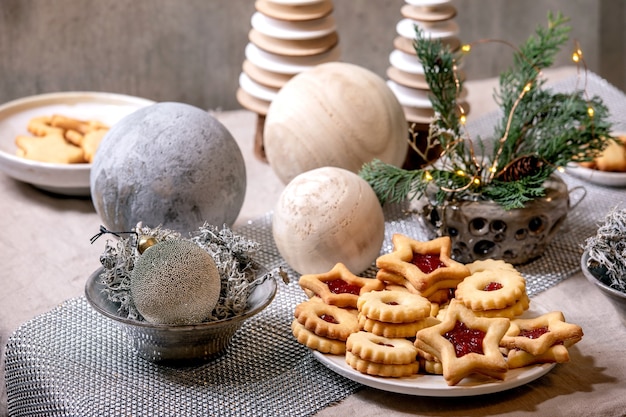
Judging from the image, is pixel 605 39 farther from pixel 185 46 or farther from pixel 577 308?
pixel 577 308

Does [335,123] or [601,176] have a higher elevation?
[335,123]

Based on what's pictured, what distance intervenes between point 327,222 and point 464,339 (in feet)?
0.89

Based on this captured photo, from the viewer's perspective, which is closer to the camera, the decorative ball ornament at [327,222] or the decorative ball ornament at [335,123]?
the decorative ball ornament at [327,222]

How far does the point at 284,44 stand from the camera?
1434 millimetres

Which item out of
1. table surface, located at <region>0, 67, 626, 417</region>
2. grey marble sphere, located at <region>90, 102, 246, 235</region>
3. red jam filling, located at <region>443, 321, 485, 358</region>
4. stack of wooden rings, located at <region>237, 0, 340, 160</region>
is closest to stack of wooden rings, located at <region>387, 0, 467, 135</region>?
stack of wooden rings, located at <region>237, 0, 340, 160</region>

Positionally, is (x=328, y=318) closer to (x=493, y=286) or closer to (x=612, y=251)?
(x=493, y=286)

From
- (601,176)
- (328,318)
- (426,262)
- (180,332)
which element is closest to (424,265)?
(426,262)

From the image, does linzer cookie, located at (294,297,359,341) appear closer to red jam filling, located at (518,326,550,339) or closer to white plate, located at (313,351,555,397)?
white plate, located at (313,351,555,397)

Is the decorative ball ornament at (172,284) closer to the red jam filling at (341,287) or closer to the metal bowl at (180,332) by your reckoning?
the metal bowl at (180,332)

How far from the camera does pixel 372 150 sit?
121 centimetres

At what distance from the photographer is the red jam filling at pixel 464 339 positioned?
0.81m

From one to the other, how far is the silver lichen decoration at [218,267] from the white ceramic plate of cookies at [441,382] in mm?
127

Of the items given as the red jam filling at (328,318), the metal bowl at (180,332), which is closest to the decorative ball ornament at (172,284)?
the metal bowl at (180,332)

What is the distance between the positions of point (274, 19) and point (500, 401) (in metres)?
0.84
